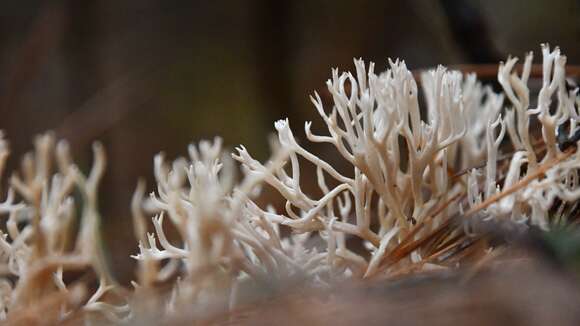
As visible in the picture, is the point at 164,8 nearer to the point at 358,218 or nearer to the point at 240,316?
the point at 358,218

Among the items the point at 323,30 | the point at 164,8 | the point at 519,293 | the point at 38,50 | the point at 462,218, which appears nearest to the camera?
the point at 519,293

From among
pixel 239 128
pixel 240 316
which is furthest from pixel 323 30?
pixel 240 316

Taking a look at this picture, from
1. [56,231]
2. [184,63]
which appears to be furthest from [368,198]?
[184,63]

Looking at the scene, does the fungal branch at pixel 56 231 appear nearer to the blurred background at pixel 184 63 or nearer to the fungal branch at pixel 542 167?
the fungal branch at pixel 542 167

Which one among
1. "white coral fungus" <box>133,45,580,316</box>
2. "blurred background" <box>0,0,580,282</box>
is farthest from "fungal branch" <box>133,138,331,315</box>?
"blurred background" <box>0,0,580,282</box>

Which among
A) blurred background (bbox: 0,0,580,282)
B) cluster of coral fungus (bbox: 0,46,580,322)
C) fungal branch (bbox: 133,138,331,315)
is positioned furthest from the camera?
Result: blurred background (bbox: 0,0,580,282)

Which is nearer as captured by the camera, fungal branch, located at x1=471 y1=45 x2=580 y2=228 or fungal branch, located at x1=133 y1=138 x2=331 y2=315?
fungal branch, located at x1=133 y1=138 x2=331 y2=315

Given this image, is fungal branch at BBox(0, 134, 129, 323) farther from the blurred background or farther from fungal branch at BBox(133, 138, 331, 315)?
the blurred background

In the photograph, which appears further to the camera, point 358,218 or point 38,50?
point 38,50

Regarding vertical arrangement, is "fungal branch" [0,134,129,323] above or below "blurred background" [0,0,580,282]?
below

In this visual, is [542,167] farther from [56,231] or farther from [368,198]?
[56,231]
